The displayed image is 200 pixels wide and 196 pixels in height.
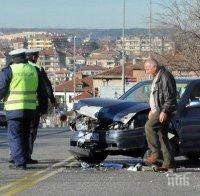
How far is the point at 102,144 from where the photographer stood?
36.0ft

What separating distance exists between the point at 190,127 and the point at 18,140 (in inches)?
103

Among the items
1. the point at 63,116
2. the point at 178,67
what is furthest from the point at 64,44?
the point at 63,116

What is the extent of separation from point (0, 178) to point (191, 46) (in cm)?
2040

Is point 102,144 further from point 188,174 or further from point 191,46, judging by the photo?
point 191,46

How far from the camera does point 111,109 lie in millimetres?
10898

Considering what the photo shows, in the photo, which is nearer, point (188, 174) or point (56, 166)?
point (188, 174)

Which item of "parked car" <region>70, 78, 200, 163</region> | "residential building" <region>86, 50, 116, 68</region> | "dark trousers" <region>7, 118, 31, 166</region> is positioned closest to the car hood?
"parked car" <region>70, 78, 200, 163</region>

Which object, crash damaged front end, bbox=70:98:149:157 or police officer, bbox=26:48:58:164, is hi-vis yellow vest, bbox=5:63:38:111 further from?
crash damaged front end, bbox=70:98:149:157

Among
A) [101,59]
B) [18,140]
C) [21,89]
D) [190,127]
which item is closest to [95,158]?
[18,140]

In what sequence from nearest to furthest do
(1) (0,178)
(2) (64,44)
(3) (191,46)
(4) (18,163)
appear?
(1) (0,178)
(4) (18,163)
(3) (191,46)
(2) (64,44)

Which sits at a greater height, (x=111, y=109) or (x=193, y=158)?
(x=111, y=109)

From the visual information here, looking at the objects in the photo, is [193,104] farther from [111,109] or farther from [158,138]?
[111,109]

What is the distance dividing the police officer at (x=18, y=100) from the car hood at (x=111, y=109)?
35.6 inches

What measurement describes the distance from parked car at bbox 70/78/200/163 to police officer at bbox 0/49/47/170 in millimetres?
971
